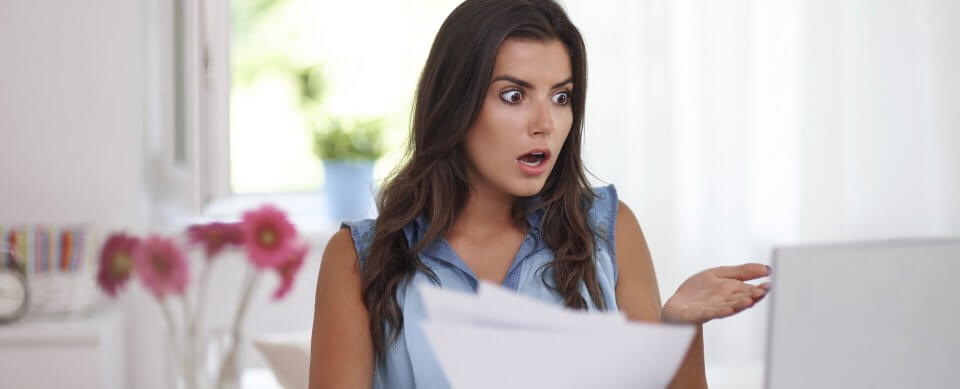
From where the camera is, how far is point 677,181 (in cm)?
342

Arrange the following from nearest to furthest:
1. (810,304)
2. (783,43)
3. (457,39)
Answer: (810,304) < (457,39) < (783,43)

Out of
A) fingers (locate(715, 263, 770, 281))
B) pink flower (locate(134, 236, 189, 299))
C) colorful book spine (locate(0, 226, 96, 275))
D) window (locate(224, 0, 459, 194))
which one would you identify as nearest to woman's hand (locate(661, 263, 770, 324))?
fingers (locate(715, 263, 770, 281))

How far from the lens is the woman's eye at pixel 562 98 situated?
1.38m

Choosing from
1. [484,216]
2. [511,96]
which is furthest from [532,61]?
[484,216]

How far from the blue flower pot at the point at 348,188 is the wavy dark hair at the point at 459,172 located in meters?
2.02

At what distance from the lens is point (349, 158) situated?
3.59m

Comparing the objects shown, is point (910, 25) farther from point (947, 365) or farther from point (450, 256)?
point (947, 365)

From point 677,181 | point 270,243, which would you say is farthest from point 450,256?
point 677,181

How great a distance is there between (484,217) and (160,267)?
0.61m

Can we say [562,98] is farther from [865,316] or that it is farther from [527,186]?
[865,316]

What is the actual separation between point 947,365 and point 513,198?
859 mm

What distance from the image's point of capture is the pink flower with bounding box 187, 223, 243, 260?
40.5 inches

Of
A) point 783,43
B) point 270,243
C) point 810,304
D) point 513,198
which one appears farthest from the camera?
point 783,43

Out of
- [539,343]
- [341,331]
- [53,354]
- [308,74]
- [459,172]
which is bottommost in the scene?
[53,354]
